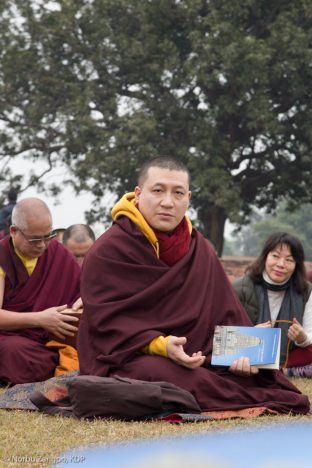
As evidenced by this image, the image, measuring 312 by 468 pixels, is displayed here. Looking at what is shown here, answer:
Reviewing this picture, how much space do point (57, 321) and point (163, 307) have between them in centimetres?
116

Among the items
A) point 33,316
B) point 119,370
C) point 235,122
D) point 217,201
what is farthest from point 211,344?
point 235,122

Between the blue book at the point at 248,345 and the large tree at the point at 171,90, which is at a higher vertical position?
the large tree at the point at 171,90

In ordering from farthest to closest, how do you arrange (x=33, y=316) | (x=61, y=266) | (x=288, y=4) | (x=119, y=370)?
(x=288, y=4) → (x=61, y=266) → (x=33, y=316) → (x=119, y=370)

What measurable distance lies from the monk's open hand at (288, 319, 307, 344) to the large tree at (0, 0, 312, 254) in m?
15.6

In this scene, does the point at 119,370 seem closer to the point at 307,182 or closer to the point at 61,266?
the point at 61,266

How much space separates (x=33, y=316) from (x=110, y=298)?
117 centimetres

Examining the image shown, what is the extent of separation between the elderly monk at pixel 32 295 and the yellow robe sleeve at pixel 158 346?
1175 millimetres

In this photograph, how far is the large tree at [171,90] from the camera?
22.5m

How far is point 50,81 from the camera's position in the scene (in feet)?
80.0

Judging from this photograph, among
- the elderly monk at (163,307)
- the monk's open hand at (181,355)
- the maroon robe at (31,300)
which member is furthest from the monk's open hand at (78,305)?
the monk's open hand at (181,355)

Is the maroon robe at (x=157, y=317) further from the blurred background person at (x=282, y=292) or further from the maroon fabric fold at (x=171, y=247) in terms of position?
the blurred background person at (x=282, y=292)

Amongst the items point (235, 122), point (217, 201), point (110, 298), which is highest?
point (235, 122)

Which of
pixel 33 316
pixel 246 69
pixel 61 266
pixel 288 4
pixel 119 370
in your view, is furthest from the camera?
pixel 288 4

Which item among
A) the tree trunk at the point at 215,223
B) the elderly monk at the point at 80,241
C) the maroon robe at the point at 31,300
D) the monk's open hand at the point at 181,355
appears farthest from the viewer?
the tree trunk at the point at 215,223
